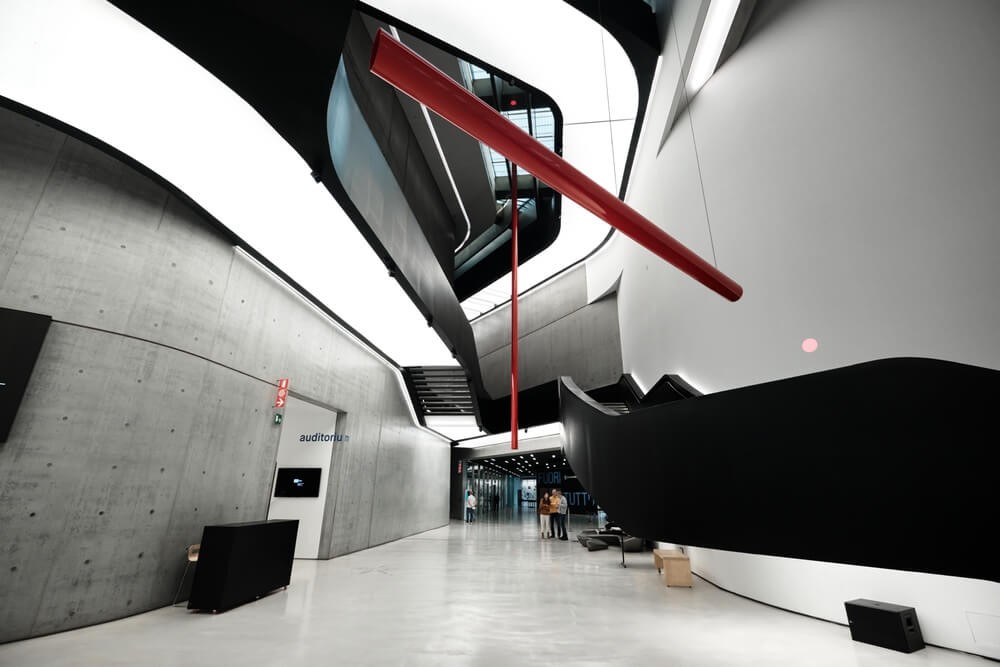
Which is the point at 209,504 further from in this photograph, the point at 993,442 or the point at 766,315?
the point at 766,315

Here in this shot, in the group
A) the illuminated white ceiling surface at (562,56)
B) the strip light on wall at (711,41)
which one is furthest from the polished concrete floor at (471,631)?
the illuminated white ceiling surface at (562,56)

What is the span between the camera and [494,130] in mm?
1639

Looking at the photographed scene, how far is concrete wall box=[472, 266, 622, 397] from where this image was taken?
13.9 meters

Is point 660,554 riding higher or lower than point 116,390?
lower

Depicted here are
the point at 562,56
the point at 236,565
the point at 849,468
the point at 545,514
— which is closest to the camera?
the point at 849,468

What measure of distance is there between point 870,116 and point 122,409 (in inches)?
320

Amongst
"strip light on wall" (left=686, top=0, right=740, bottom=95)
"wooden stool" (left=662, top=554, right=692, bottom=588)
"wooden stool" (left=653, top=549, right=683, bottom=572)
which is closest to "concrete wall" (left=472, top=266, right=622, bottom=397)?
"wooden stool" (left=653, top=549, right=683, bottom=572)

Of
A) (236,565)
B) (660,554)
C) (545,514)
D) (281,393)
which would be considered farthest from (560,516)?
(236,565)

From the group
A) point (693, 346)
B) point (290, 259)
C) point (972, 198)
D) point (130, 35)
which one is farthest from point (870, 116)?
point (290, 259)

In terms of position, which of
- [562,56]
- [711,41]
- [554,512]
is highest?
[562,56]

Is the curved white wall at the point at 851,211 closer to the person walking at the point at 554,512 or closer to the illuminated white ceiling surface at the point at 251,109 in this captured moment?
the illuminated white ceiling surface at the point at 251,109

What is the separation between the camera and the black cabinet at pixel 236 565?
4.62 m

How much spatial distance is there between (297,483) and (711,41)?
34.0 ft

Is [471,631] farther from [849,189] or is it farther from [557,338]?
[557,338]
